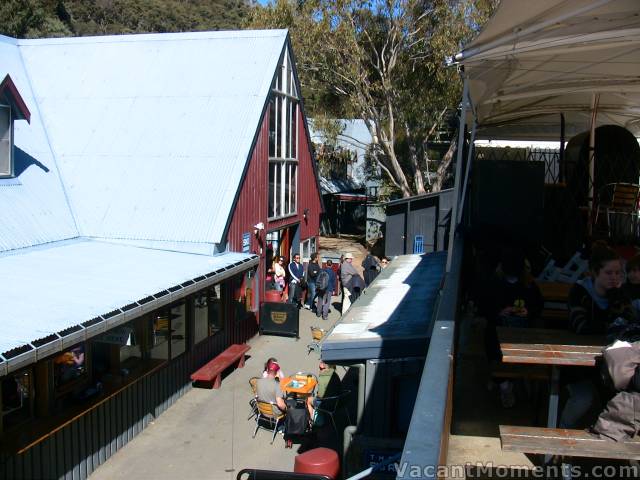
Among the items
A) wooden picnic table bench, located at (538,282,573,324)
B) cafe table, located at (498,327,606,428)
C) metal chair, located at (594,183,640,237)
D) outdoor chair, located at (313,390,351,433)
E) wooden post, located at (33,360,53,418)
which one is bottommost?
outdoor chair, located at (313,390,351,433)

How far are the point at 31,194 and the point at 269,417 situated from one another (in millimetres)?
6744

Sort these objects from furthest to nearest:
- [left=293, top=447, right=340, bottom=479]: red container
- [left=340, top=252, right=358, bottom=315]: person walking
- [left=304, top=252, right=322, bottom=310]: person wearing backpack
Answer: [left=304, top=252, right=322, bottom=310]: person wearing backpack
[left=340, top=252, right=358, bottom=315]: person walking
[left=293, top=447, right=340, bottom=479]: red container

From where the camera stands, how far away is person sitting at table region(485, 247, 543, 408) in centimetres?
550

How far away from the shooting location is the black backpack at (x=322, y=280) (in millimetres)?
17922

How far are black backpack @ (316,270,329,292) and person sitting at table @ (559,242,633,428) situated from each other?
13.6 metres

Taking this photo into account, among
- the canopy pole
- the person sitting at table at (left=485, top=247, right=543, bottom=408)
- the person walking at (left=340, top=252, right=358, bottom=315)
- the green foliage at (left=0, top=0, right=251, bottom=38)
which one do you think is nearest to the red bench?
the person walking at (left=340, top=252, right=358, bottom=315)

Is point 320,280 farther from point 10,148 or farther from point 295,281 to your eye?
point 10,148

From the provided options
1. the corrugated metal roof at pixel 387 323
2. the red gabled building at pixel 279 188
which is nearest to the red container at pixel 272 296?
the red gabled building at pixel 279 188

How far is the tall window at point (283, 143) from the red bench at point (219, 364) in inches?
193

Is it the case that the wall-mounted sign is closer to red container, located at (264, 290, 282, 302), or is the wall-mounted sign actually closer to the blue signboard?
the blue signboard

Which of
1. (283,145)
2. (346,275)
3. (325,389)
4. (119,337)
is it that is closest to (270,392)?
(325,389)

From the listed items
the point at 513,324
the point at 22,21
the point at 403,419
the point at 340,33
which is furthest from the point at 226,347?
the point at 22,21

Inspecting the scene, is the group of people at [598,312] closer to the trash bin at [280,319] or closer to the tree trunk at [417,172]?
the trash bin at [280,319]

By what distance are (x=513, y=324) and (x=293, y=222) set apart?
15110 millimetres
